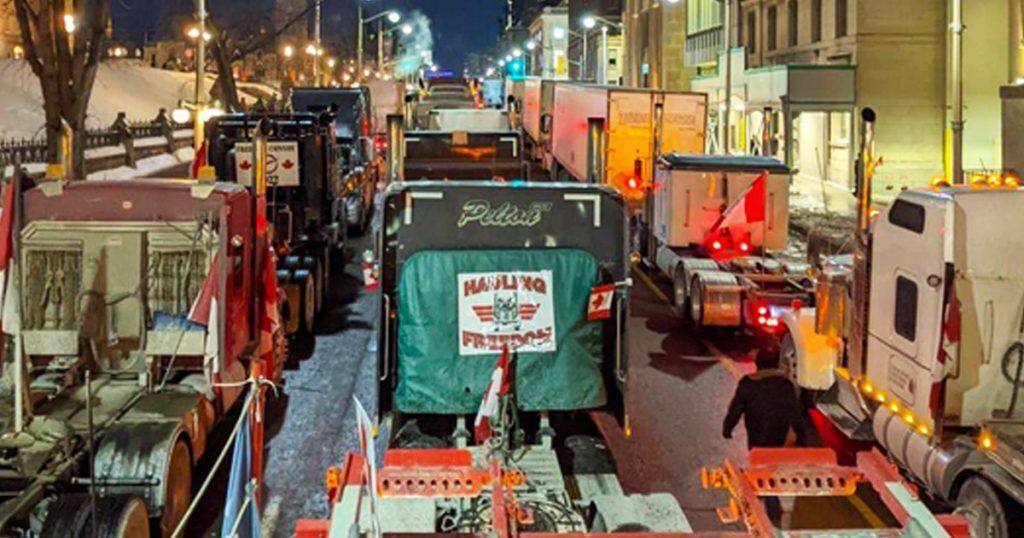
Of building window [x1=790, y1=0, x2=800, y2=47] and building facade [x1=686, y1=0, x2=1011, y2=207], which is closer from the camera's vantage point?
building facade [x1=686, y1=0, x2=1011, y2=207]

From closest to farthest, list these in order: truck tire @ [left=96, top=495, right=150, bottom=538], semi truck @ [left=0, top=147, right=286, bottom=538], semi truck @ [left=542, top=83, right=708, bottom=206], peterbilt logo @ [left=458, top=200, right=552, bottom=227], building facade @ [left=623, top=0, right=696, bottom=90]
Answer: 1. truck tire @ [left=96, top=495, right=150, bottom=538]
2. peterbilt logo @ [left=458, top=200, right=552, bottom=227]
3. semi truck @ [left=0, top=147, right=286, bottom=538]
4. semi truck @ [left=542, top=83, right=708, bottom=206]
5. building facade @ [left=623, top=0, right=696, bottom=90]

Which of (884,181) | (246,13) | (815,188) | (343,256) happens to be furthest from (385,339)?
(246,13)

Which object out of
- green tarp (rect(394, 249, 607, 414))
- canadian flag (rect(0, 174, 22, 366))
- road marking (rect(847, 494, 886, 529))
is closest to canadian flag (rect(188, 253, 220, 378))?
canadian flag (rect(0, 174, 22, 366))

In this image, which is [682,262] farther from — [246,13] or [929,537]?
[246,13]

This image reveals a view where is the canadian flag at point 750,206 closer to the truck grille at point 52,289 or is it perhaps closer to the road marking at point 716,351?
the road marking at point 716,351

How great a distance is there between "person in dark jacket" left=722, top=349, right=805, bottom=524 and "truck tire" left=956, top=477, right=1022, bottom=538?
1.33 m

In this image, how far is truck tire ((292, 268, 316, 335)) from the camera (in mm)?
16016

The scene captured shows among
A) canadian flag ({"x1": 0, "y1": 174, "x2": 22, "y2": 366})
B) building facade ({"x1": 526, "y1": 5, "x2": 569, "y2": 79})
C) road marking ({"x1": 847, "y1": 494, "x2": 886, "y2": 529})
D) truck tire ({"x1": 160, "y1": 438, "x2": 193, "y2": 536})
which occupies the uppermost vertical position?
building facade ({"x1": 526, "y1": 5, "x2": 569, "y2": 79})

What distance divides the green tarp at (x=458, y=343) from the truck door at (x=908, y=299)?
252 cm

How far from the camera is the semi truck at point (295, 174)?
1789 cm

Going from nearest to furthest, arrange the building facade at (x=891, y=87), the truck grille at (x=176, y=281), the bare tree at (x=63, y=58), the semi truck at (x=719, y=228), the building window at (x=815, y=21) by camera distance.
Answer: the truck grille at (x=176, y=281) < the semi truck at (x=719, y=228) < the bare tree at (x=63, y=58) < the building facade at (x=891, y=87) < the building window at (x=815, y=21)

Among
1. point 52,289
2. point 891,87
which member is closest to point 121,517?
point 52,289

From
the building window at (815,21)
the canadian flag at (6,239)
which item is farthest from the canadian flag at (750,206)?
the building window at (815,21)

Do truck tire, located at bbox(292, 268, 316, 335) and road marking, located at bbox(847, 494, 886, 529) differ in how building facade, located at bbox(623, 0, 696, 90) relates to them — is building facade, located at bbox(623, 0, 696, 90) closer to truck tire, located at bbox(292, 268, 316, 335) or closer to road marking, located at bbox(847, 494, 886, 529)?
truck tire, located at bbox(292, 268, 316, 335)
